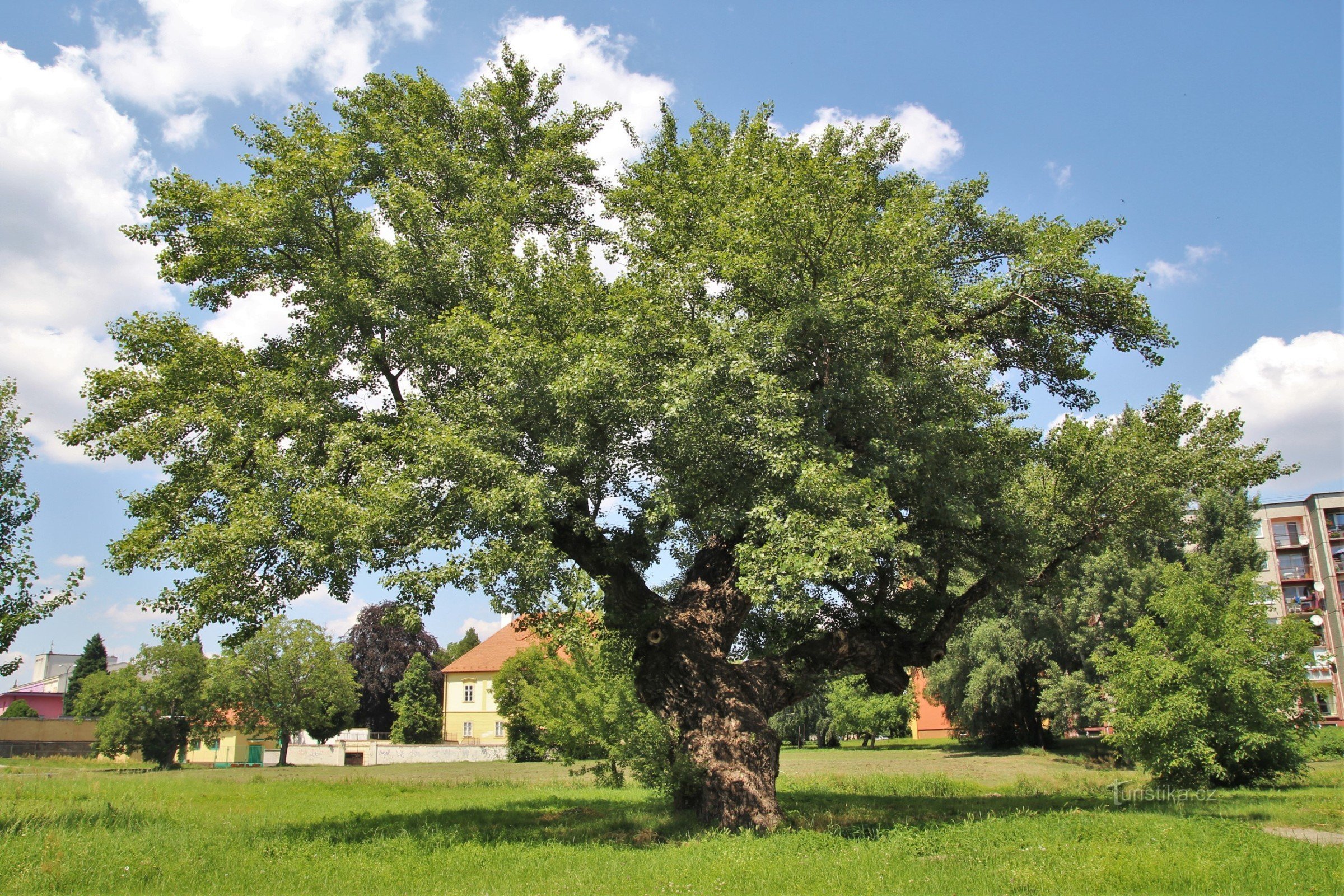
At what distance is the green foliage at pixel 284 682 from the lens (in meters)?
47.4

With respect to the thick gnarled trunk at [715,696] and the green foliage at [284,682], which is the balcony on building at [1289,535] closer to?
the thick gnarled trunk at [715,696]

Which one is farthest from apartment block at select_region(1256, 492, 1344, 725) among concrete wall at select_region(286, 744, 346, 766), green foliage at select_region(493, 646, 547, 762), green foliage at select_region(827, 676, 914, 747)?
concrete wall at select_region(286, 744, 346, 766)

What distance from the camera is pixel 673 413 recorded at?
11.7 m

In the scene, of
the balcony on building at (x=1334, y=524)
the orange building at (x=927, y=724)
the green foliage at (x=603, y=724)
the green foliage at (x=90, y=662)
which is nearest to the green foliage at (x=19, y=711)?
the green foliage at (x=90, y=662)

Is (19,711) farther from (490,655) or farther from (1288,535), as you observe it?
(1288,535)

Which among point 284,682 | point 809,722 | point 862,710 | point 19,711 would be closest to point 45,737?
point 19,711

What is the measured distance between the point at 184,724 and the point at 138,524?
44.2 m

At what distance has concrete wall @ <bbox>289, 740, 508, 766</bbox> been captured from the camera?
4850cm

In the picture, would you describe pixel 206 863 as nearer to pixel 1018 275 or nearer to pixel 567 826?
pixel 567 826

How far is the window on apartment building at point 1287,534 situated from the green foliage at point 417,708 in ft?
223

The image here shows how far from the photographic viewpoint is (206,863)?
1047 centimetres

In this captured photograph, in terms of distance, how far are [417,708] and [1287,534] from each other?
69.7m

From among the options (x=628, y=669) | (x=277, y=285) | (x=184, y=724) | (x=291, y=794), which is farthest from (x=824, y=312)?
(x=184, y=724)

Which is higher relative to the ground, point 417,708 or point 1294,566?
point 1294,566
